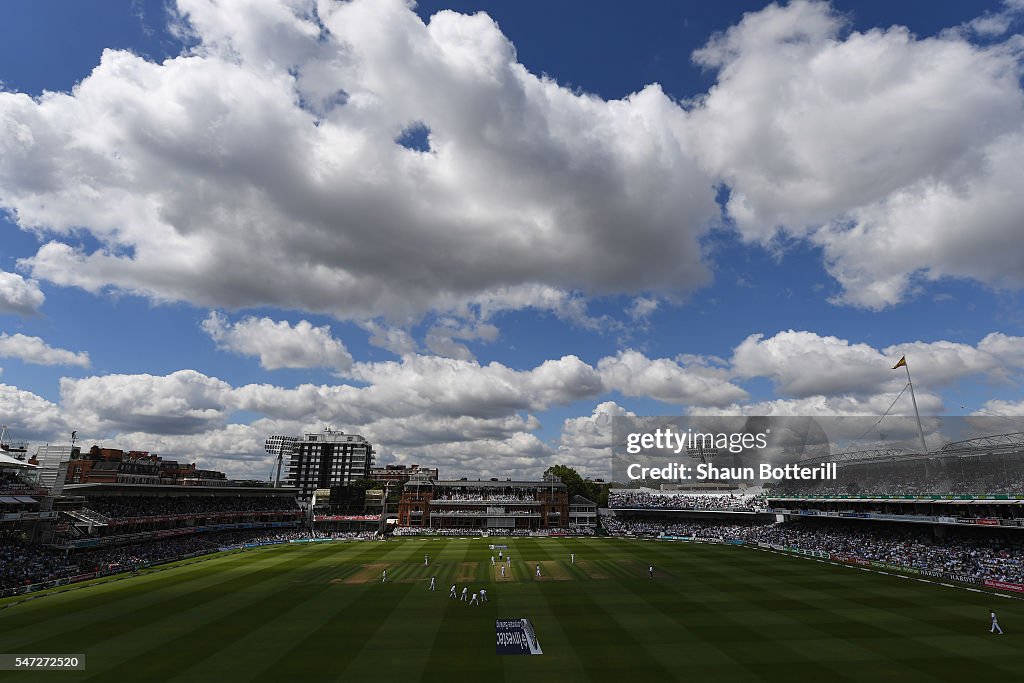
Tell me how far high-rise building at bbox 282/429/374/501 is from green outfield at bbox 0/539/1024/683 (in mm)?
143605

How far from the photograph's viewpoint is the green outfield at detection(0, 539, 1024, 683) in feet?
81.0

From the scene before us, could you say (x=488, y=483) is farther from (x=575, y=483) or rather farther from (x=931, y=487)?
(x=931, y=487)

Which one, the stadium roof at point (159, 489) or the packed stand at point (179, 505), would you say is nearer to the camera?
the packed stand at point (179, 505)

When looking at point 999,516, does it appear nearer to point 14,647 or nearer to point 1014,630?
point 1014,630

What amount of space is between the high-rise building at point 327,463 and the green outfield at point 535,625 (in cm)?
14360

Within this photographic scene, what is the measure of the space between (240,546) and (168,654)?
192 ft

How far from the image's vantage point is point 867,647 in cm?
2825

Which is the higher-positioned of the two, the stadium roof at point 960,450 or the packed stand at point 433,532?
the stadium roof at point 960,450

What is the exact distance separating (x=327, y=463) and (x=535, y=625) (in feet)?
589

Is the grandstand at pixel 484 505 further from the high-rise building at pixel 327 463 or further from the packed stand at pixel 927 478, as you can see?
the high-rise building at pixel 327 463

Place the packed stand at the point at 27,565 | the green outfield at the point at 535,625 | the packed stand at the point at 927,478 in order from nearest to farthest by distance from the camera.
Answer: the green outfield at the point at 535,625, the packed stand at the point at 27,565, the packed stand at the point at 927,478

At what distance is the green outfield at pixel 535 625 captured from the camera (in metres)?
24.7

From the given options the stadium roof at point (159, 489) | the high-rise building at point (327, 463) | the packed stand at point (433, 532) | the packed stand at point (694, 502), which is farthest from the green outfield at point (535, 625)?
the high-rise building at point (327, 463)

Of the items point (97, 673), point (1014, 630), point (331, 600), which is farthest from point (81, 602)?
point (1014, 630)
